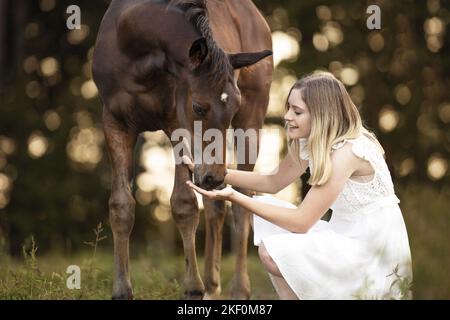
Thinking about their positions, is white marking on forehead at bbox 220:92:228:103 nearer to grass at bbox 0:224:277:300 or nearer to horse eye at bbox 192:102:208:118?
horse eye at bbox 192:102:208:118

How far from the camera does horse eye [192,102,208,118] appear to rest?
15.8 ft

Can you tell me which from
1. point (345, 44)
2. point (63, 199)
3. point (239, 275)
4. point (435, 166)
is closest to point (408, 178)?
point (435, 166)

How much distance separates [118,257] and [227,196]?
1.66 metres

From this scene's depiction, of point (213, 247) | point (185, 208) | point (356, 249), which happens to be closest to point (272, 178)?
point (356, 249)

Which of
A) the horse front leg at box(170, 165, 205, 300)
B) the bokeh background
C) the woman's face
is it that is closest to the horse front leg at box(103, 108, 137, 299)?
the horse front leg at box(170, 165, 205, 300)

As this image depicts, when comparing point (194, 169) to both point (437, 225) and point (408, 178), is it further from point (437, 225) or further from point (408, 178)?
point (408, 178)

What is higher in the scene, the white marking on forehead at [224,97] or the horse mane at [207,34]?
the horse mane at [207,34]

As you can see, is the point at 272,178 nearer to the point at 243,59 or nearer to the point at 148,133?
the point at 243,59

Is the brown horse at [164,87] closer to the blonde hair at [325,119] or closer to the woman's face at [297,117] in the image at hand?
the woman's face at [297,117]

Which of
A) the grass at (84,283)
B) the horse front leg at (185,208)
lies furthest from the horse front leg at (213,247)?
the horse front leg at (185,208)

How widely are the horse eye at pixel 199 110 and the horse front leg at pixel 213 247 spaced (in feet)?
6.06

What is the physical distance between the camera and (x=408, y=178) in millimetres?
15516

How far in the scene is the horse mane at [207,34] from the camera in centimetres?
483

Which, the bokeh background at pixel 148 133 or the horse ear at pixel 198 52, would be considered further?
the bokeh background at pixel 148 133
